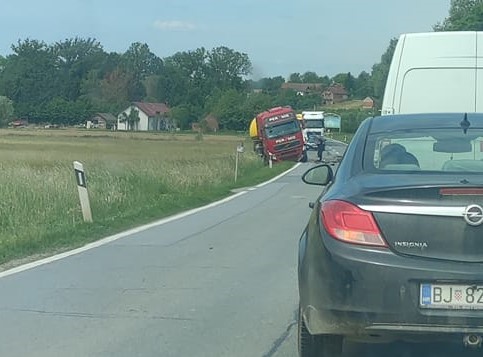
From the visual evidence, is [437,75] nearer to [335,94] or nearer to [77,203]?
[77,203]

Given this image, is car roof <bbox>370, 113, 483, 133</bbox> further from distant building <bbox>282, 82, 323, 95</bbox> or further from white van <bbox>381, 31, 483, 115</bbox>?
distant building <bbox>282, 82, 323, 95</bbox>

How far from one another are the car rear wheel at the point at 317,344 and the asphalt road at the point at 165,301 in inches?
29.7

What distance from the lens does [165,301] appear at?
862 cm

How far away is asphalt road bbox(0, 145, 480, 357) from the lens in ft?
22.4

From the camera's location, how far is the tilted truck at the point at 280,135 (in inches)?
1898

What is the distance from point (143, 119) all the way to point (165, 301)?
128013 millimetres

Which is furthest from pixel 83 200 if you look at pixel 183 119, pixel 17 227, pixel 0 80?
pixel 0 80

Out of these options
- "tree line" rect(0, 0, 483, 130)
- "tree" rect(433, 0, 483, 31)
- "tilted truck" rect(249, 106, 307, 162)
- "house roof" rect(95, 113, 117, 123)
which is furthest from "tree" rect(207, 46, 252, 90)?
"tilted truck" rect(249, 106, 307, 162)

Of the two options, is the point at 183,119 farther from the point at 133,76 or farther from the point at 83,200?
the point at 83,200

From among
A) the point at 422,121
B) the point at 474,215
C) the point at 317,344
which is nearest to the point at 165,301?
the point at 317,344

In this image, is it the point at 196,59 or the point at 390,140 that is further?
the point at 196,59

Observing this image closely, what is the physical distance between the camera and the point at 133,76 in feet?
519

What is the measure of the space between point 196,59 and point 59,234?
145718 millimetres

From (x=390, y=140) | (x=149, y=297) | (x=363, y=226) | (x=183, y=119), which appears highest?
(x=390, y=140)
